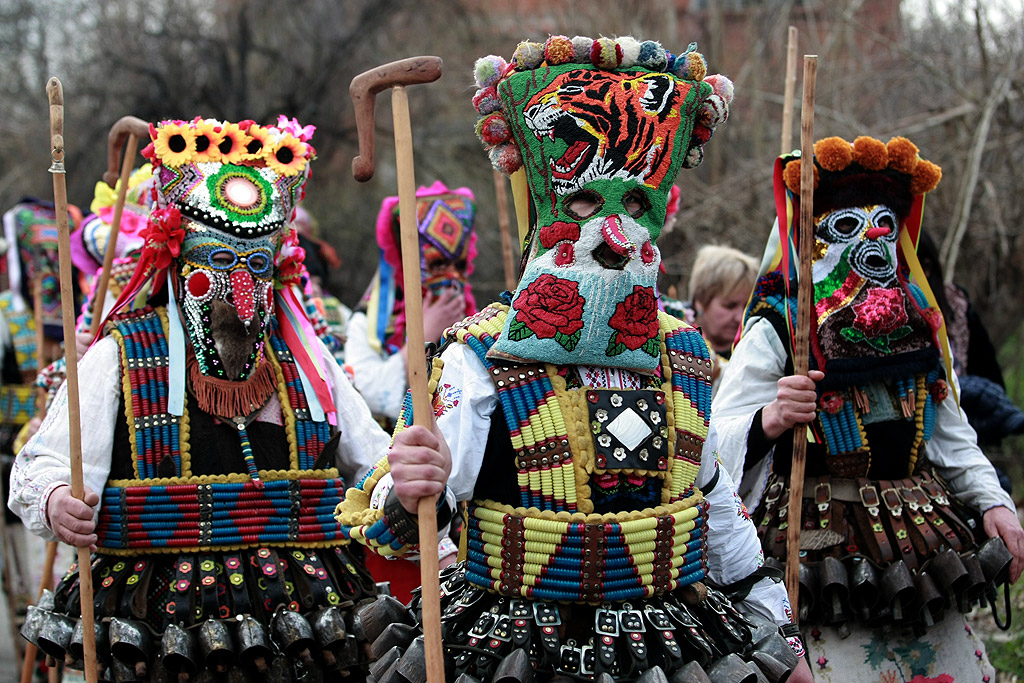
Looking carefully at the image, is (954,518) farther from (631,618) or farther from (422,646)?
(422,646)

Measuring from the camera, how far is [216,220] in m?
3.96

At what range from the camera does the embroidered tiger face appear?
2814 mm

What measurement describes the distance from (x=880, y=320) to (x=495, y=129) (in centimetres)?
178

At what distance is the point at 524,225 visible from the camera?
9.98 ft

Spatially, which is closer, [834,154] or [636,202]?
[636,202]

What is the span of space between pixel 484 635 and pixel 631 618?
1.18 ft

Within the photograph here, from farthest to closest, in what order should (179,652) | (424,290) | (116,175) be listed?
(424,290), (116,175), (179,652)

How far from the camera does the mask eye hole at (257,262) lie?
157 inches

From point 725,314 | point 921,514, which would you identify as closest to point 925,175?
point 921,514

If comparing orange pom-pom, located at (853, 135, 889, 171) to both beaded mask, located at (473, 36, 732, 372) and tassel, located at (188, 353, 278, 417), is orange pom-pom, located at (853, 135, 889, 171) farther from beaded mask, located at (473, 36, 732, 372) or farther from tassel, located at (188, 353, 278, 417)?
tassel, located at (188, 353, 278, 417)

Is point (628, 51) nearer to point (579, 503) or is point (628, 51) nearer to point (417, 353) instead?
point (417, 353)

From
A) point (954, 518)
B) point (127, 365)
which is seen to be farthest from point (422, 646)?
point (954, 518)

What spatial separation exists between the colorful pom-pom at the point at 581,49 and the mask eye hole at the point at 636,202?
1.17ft

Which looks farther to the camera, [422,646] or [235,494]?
[235,494]
